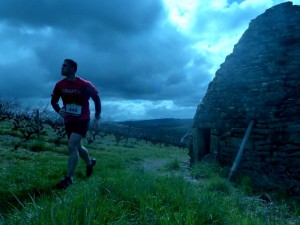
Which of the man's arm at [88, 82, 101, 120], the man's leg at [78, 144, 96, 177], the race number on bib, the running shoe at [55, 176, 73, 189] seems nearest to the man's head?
the man's arm at [88, 82, 101, 120]

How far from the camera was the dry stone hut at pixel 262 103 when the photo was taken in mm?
7707

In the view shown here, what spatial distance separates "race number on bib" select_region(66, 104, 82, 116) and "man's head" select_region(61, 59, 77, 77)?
0.55 m

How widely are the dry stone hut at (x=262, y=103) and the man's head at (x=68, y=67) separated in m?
5.00

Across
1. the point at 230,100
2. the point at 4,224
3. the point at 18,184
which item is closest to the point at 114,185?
the point at 4,224

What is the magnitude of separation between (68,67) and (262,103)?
205 inches

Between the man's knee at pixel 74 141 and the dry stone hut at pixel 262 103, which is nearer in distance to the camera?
the man's knee at pixel 74 141

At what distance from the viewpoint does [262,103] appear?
8.41m

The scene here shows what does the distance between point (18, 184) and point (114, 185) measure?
199 cm

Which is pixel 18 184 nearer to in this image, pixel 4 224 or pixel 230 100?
pixel 4 224

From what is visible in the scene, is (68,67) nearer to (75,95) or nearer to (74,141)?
(75,95)

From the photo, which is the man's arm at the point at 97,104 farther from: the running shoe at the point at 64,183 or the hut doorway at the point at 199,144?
the hut doorway at the point at 199,144

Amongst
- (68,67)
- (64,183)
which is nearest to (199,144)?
(68,67)

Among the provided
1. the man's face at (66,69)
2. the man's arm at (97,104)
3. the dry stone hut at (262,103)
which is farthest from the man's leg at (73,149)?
the dry stone hut at (262,103)

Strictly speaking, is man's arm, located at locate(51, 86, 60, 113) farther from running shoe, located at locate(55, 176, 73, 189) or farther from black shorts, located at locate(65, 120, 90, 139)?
running shoe, located at locate(55, 176, 73, 189)
